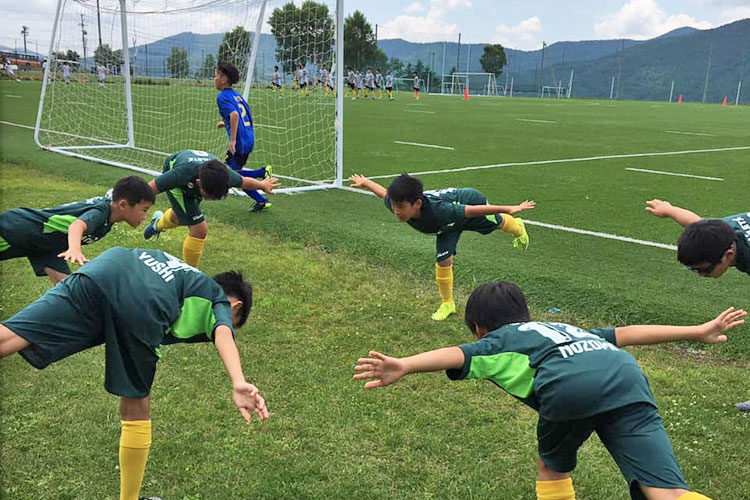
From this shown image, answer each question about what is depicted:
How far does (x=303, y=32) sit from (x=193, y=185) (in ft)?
21.6

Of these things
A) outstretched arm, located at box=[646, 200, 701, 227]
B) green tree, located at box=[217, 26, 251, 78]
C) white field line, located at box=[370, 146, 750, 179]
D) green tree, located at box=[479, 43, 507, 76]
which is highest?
green tree, located at box=[479, 43, 507, 76]

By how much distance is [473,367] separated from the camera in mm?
2424

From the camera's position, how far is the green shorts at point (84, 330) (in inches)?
107

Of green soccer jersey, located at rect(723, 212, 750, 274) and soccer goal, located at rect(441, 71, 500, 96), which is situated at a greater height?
soccer goal, located at rect(441, 71, 500, 96)

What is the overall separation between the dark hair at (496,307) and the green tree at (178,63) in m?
13.3

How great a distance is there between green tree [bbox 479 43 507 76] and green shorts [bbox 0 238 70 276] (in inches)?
2851

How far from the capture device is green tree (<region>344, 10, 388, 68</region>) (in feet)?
209

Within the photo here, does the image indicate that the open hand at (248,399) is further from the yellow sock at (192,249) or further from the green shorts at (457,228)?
the yellow sock at (192,249)

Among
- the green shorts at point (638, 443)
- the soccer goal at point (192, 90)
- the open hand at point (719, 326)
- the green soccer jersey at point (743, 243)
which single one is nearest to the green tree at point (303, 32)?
the soccer goal at point (192, 90)

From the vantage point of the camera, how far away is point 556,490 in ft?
9.34

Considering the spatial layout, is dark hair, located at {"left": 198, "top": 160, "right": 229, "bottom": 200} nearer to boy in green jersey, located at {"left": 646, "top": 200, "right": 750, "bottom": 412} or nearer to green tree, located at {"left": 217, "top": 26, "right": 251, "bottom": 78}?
boy in green jersey, located at {"left": 646, "top": 200, "right": 750, "bottom": 412}

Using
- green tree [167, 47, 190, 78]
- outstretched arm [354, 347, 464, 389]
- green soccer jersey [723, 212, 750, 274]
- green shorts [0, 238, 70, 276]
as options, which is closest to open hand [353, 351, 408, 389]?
outstretched arm [354, 347, 464, 389]

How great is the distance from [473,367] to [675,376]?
2722 millimetres

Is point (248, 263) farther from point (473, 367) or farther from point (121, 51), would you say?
point (121, 51)
